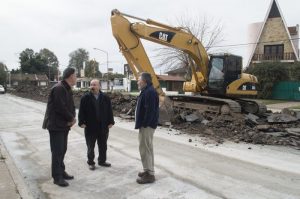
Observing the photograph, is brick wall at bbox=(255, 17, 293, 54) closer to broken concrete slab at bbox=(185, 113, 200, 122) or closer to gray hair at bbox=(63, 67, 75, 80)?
broken concrete slab at bbox=(185, 113, 200, 122)

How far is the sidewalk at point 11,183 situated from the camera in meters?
5.68

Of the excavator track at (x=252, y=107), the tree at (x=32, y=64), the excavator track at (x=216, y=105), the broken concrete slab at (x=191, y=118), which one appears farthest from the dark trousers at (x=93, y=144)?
the tree at (x=32, y=64)

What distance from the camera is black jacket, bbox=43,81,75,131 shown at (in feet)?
21.2

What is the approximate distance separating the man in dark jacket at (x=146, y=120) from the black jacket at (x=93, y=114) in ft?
3.89

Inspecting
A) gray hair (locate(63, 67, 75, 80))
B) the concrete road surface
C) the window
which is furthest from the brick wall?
gray hair (locate(63, 67, 75, 80))

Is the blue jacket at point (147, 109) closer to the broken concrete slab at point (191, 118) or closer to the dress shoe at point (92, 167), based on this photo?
the dress shoe at point (92, 167)

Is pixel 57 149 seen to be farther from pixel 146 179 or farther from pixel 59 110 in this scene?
pixel 146 179

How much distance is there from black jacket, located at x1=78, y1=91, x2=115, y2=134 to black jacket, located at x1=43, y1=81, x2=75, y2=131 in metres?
1.01

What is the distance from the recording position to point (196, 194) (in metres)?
6.00

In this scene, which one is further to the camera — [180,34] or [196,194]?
[180,34]

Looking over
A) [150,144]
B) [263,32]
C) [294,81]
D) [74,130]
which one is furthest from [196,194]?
[263,32]

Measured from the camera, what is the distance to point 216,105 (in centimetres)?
1681

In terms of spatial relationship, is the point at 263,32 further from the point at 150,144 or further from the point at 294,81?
the point at 150,144

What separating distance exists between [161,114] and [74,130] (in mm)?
3385
